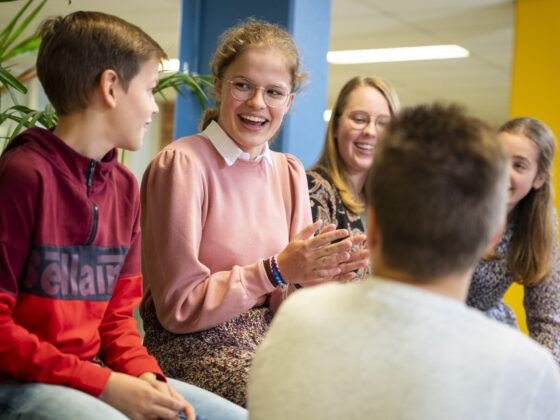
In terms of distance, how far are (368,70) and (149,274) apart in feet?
20.5

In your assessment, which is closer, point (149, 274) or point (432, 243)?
point (432, 243)

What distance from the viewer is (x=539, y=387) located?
81 cm

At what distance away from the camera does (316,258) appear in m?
1.65

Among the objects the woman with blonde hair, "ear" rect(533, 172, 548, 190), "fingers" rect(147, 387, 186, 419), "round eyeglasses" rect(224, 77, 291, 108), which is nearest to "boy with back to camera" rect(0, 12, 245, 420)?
"fingers" rect(147, 387, 186, 419)

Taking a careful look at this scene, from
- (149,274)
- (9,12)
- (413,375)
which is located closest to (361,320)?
(413,375)

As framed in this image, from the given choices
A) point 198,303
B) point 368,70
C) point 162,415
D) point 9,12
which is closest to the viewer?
point 162,415

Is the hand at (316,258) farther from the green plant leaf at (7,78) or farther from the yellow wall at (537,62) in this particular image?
the yellow wall at (537,62)

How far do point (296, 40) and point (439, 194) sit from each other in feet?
8.97

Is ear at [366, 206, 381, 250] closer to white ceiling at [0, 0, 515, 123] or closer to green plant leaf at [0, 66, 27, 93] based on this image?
green plant leaf at [0, 66, 27, 93]

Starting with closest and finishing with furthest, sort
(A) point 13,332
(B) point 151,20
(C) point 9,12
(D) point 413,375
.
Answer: (D) point 413,375 < (A) point 13,332 < (C) point 9,12 < (B) point 151,20

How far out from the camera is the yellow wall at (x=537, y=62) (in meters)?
5.34

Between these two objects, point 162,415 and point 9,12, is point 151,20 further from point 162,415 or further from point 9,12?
point 162,415

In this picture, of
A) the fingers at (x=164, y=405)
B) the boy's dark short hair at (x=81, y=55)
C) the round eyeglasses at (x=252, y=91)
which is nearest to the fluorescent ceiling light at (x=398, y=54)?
the round eyeglasses at (x=252, y=91)

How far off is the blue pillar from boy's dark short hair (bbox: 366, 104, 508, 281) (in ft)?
8.39
